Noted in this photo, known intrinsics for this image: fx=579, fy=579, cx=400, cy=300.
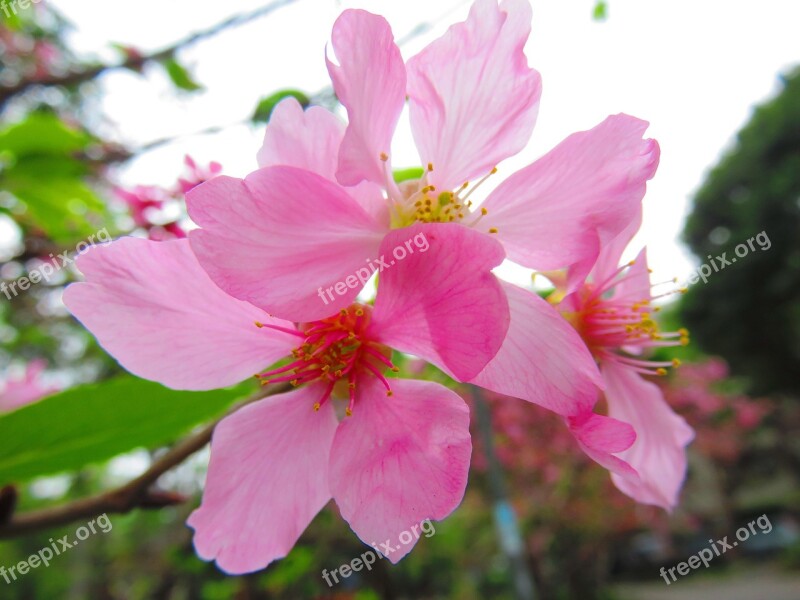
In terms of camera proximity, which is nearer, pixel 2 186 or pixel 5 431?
pixel 5 431

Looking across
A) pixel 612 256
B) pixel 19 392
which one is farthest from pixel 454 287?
pixel 19 392

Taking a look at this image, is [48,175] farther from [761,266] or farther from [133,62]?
[761,266]

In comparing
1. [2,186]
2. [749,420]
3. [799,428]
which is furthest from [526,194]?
[799,428]

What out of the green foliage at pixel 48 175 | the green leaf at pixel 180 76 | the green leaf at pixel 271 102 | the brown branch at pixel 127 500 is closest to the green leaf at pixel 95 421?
the brown branch at pixel 127 500

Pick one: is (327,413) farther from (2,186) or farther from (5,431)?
(2,186)

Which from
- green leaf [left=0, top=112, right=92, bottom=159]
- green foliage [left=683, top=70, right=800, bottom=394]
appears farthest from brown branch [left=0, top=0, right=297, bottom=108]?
green foliage [left=683, top=70, right=800, bottom=394]

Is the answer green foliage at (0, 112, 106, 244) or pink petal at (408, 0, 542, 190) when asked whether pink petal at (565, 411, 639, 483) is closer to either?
pink petal at (408, 0, 542, 190)

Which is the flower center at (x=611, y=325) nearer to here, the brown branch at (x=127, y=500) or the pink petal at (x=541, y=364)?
the pink petal at (x=541, y=364)
